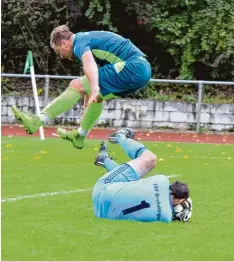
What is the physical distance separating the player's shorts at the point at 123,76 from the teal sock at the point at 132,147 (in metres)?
0.53

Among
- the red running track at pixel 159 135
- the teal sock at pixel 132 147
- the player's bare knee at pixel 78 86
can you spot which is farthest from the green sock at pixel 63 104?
the red running track at pixel 159 135

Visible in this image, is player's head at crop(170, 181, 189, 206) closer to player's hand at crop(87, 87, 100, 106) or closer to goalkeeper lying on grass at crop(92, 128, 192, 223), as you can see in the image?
goalkeeper lying on grass at crop(92, 128, 192, 223)

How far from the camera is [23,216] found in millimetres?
9258

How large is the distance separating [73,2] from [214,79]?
502 centimetres

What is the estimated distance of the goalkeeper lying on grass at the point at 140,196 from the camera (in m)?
8.62

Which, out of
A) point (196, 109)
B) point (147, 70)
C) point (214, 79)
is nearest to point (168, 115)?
point (196, 109)

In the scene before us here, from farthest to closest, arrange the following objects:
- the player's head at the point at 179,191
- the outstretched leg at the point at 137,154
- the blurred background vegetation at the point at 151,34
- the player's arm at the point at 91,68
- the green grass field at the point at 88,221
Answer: the blurred background vegetation at the point at 151,34 → the player's arm at the point at 91,68 → the outstretched leg at the point at 137,154 → the player's head at the point at 179,191 → the green grass field at the point at 88,221

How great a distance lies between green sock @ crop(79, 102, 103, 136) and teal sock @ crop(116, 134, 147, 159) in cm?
51

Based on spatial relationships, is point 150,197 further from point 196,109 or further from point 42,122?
point 196,109

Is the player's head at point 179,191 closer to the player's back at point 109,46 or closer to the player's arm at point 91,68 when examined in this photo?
the player's arm at point 91,68

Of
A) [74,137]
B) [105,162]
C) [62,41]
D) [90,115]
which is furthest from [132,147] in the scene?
[62,41]

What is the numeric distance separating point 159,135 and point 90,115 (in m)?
13.0

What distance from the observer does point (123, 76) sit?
31.7 ft

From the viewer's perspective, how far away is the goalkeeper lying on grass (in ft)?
28.3
